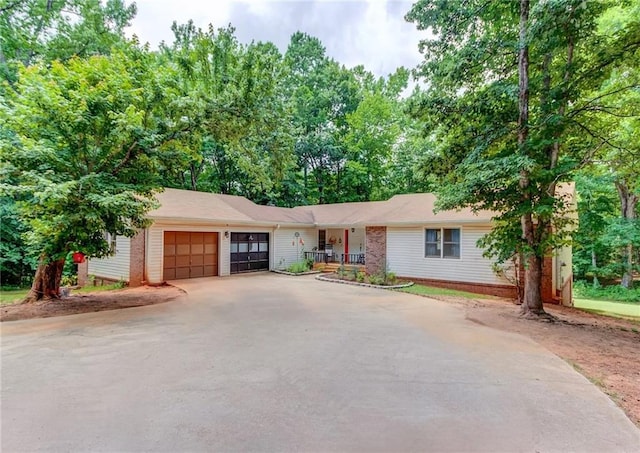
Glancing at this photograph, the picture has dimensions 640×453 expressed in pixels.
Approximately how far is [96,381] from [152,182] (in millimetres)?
6444

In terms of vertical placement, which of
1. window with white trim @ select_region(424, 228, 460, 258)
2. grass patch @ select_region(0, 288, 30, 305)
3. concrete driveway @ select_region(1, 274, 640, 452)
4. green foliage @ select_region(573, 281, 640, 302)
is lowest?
green foliage @ select_region(573, 281, 640, 302)

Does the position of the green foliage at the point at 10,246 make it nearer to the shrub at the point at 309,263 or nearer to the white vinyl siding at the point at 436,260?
the shrub at the point at 309,263

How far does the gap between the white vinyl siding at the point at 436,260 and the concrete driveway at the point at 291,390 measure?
605 cm

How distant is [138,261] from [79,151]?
531cm

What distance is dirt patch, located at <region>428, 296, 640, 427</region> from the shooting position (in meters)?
4.25

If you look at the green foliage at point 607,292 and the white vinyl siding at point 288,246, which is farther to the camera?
the green foliage at point 607,292

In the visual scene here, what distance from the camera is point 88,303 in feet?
29.5

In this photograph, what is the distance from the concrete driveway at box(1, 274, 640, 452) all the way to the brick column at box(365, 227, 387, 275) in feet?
25.7

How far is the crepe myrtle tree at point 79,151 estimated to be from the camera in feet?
24.6

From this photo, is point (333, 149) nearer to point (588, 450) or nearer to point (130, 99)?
point (130, 99)

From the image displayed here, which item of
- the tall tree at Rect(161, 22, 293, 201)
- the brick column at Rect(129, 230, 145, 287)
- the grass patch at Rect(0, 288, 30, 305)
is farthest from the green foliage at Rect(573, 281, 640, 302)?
the grass patch at Rect(0, 288, 30, 305)

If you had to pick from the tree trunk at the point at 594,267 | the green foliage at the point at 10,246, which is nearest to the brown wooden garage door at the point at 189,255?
the green foliage at the point at 10,246

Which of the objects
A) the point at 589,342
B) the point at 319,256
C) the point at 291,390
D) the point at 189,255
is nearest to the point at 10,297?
the point at 189,255

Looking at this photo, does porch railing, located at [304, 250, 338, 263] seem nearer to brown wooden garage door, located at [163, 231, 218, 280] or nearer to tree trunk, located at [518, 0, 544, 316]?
brown wooden garage door, located at [163, 231, 218, 280]
